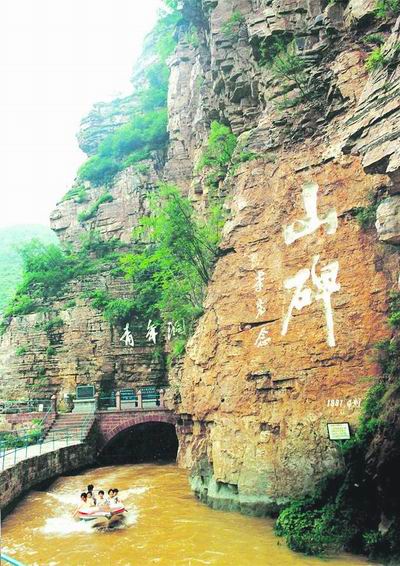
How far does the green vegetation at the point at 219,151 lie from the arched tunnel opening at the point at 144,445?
11548 millimetres

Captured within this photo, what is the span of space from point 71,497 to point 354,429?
360 inches

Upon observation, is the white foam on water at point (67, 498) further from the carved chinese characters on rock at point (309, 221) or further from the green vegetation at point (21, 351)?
the green vegetation at point (21, 351)

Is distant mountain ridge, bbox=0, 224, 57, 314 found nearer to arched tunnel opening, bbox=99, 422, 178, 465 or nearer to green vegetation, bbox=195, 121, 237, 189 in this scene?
arched tunnel opening, bbox=99, 422, 178, 465

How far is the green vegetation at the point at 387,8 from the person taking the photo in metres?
9.60

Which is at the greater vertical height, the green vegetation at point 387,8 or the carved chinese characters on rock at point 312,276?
the green vegetation at point 387,8

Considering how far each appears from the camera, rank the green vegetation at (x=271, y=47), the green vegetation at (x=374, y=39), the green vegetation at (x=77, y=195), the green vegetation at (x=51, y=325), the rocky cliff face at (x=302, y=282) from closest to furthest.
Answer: the rocky cliff face at (x=302, y=282) → the green vegetation at (x=374, y=39) → the green vegetation at (x=271, y=47) → the green vegetation at (x=51, y=325) → the green vegetation at (x=77, y=195)

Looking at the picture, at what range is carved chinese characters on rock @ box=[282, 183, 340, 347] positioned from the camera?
30.7 ft

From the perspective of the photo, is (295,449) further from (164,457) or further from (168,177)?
(168,177)

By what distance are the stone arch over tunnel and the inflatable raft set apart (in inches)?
396

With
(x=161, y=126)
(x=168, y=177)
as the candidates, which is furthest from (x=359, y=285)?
(x=161, y=126)

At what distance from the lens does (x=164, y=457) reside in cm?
2194

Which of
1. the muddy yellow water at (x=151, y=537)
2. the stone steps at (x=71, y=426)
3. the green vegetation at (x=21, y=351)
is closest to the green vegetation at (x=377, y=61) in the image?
the muddy yellow water at (x=151, y=537)

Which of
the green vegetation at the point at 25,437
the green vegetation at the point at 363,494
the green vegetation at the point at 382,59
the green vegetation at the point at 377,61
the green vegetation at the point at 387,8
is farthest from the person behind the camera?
the green vegetation at the point at 25,437

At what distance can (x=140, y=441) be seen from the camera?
74.3ft
